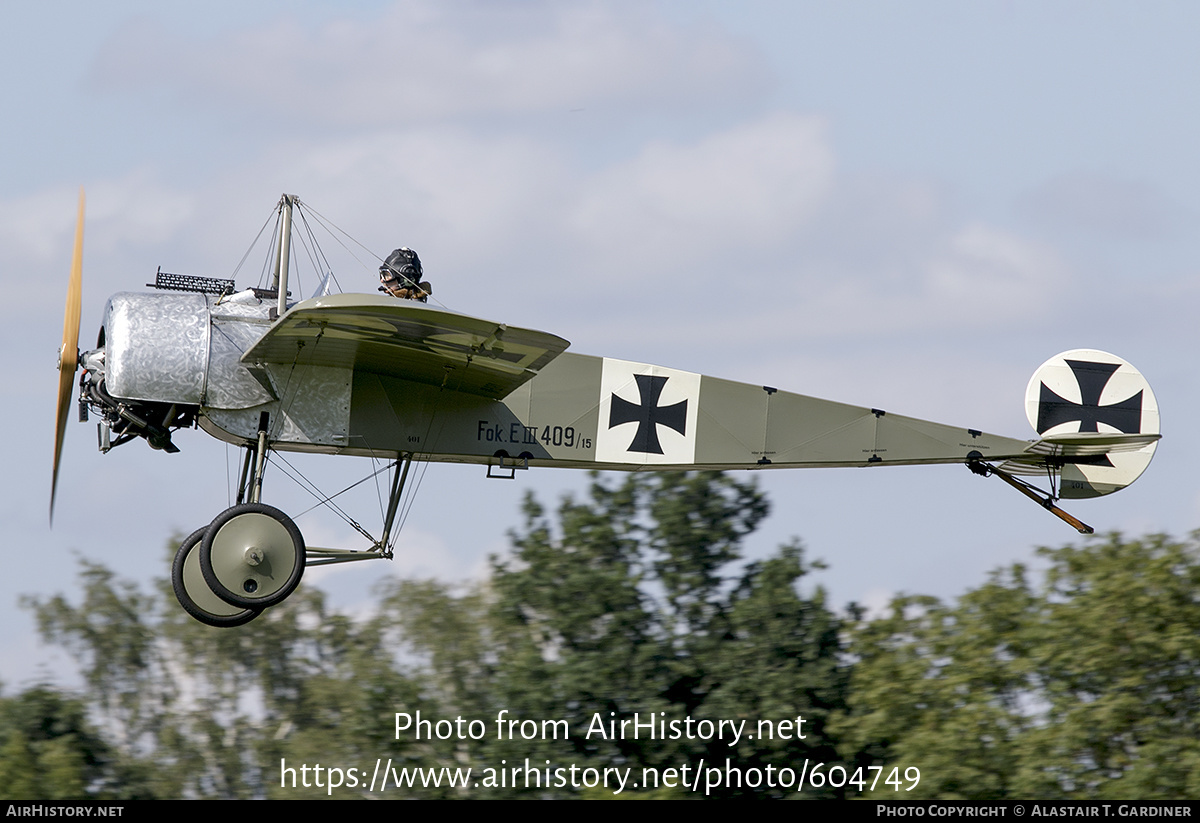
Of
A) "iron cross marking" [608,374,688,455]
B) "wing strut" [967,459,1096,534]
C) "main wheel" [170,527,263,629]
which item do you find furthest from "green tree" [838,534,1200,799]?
"main wheel" [170,527,263,629]

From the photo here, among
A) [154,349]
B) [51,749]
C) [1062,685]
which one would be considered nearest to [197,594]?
[154,349]

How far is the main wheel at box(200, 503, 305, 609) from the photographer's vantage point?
899 centimetres

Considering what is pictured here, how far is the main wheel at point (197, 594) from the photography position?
9195mm

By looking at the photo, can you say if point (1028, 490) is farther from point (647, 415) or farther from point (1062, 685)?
point (1062, 685)

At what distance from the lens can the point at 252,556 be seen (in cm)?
902

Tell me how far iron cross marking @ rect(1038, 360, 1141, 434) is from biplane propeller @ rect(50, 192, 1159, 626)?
1 cm

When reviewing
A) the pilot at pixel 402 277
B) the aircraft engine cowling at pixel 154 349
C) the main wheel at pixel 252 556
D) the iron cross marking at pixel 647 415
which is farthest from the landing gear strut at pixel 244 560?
the iron cross marking at pixel 647 415

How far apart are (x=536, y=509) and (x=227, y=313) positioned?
16.7 metres

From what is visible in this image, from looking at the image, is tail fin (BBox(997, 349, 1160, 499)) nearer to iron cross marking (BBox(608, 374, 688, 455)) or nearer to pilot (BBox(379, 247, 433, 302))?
iron cross marking (BBox(608, 374, 688, 455))

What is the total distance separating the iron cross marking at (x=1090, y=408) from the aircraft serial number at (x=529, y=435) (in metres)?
3.63

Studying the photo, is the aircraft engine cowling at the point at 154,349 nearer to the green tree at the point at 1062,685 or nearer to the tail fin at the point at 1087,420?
the tail fin at the point at 1087,420

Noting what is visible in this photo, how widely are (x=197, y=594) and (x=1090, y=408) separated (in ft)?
21.9

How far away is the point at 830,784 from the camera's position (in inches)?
853

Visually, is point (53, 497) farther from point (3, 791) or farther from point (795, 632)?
point (795, 632)
